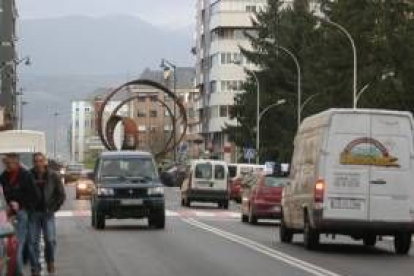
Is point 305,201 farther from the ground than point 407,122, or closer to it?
closer to it

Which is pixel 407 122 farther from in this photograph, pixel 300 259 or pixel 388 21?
pixel 388 21

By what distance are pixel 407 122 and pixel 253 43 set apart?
254 ft

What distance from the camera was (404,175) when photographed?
76.8ft

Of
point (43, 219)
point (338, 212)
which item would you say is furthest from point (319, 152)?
point (43, 219)

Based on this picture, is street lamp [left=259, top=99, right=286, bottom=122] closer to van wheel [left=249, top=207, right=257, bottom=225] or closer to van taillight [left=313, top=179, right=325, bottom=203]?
van wheel [left=249, top=207, right=257, bottom=225]

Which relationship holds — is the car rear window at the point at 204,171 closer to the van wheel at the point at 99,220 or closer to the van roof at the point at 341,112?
the van wheel at the point at 99,220

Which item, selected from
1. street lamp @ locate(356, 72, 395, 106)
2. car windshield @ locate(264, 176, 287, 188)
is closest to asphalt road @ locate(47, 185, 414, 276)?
car windshield @ locate(264, 176, 287, 188)

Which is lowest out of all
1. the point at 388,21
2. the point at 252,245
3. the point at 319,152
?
the point at 252,245

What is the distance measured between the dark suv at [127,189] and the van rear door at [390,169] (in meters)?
8.85

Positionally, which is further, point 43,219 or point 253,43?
point 253,43

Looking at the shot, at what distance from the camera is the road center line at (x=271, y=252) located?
62.2ft

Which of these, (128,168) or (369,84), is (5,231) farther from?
(369,84)

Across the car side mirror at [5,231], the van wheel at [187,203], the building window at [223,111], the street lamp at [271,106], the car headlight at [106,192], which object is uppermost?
the building window at [223,111]

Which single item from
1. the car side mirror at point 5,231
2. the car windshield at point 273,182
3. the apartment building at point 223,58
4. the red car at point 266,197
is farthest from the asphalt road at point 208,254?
the apartment building at point 223,58
